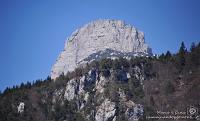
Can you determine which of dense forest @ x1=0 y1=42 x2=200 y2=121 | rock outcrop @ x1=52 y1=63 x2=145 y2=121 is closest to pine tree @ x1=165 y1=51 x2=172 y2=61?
dense forest @ x1=0 y1=42 x2=200 y2=121

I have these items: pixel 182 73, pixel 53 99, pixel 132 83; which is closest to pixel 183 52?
pixel 182 73

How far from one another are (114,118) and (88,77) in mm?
32086

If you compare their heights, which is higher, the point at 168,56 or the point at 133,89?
the point at 168,56

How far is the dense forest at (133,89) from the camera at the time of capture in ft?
465

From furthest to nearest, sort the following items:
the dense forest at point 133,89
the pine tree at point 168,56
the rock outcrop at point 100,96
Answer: the pine tree at point 168,56 < the rock outcrop at point 100,96 < the dense forest at point 133,89

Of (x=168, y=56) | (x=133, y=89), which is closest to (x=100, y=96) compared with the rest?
(x=133, y=89)

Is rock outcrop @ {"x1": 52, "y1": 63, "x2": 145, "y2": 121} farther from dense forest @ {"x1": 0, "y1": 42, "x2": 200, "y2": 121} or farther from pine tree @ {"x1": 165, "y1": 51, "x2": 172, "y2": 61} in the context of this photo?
pine tree @ {"x1": 165, "y1": 51, "x2": 172, "y2": 61}

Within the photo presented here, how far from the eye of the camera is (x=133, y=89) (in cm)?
15262

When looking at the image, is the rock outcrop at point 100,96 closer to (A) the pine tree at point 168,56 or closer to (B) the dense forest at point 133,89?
(B) the dense forest at point 133,89

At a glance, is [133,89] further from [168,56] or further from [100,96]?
[168,56]

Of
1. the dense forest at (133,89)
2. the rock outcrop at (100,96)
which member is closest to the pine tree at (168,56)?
the dense forest at (133,89)

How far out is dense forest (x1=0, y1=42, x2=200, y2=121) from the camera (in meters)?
142

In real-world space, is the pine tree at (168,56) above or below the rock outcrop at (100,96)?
above

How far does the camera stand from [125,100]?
488ft
